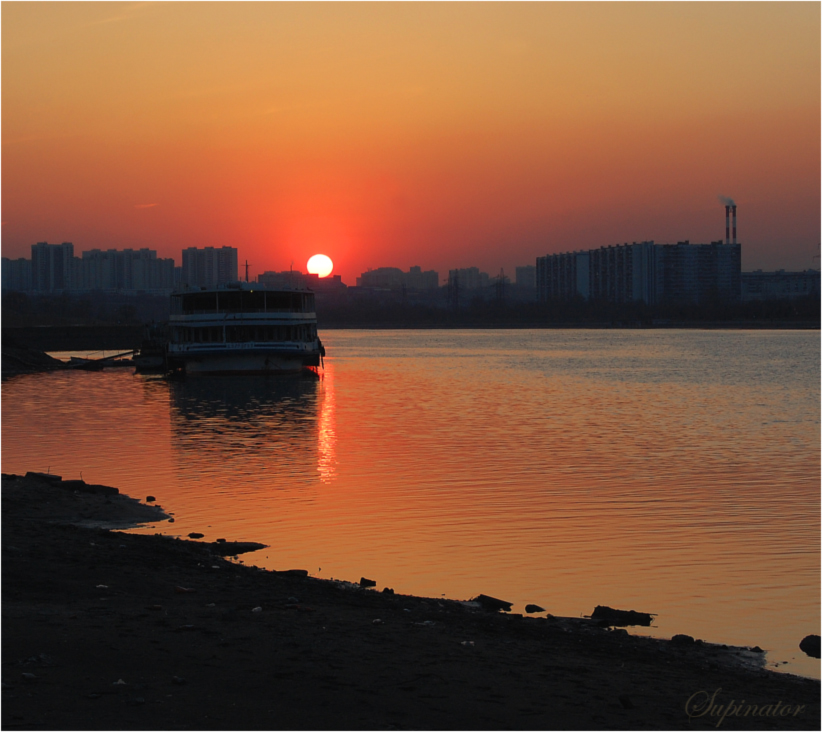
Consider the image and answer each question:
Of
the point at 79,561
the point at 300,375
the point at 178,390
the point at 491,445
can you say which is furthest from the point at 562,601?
the point at 300,375

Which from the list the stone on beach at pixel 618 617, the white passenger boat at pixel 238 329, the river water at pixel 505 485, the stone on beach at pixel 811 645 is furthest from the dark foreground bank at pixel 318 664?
the white passenger boat at pixel 238 329

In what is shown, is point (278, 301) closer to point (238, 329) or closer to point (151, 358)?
point (238, 329)

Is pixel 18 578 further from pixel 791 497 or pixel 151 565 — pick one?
pixel 791 497

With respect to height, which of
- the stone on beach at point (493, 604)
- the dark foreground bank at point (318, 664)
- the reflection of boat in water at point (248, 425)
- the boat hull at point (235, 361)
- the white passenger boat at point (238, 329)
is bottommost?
the reflection of boat in water at point (248, 425)

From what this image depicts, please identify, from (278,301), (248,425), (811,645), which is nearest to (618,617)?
(811,645)

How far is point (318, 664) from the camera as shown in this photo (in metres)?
9.38

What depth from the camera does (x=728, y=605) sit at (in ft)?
44.4

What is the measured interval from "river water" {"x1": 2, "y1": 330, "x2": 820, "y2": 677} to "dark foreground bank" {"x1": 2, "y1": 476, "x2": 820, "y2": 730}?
1794 mm

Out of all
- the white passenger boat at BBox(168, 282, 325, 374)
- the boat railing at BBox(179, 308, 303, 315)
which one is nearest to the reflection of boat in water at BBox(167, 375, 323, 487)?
the white passenger boat at BBox(168, 282, 325, 374)

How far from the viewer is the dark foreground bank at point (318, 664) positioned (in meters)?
8.17

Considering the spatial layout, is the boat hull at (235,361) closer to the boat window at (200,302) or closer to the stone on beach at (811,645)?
the boat window at (200,302)

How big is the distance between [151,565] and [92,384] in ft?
181

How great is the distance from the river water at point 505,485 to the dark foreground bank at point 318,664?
1.79 m

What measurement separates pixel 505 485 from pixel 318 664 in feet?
47.3
